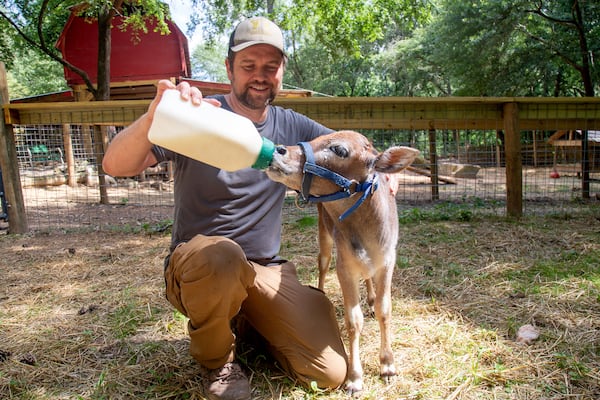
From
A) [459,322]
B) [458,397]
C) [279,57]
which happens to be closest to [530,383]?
[458,397]

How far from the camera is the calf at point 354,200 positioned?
2.44 meters

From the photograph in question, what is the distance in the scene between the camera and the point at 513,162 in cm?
664

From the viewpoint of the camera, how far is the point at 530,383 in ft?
8.55

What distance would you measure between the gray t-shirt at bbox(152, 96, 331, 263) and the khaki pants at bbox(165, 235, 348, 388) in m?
0.20

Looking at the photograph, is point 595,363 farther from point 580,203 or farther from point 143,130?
point 580,203

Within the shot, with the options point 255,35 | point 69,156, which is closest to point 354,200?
point 255,35

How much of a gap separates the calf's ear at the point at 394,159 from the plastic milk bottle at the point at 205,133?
2.46 ft

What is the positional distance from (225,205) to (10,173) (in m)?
5.29

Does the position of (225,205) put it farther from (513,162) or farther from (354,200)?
(513,162)

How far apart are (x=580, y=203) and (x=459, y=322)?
6.21 metres

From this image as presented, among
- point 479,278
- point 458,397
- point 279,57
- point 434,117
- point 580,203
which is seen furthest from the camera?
point 580,203

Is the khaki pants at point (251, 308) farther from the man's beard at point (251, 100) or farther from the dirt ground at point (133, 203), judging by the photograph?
the dirt ground at point (133, 203)

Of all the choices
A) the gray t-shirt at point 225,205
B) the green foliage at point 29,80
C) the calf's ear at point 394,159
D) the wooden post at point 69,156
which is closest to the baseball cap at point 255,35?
the gray t-shirt at point 225,205

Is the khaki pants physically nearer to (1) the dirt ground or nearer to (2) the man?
(2) the man
